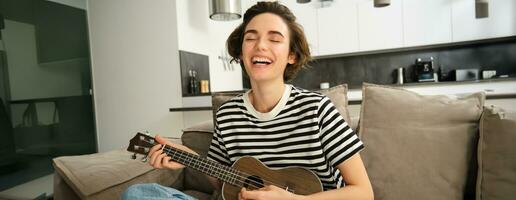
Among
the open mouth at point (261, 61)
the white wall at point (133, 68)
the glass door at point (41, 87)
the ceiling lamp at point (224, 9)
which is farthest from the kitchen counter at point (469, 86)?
the glass door at point (41, 87)

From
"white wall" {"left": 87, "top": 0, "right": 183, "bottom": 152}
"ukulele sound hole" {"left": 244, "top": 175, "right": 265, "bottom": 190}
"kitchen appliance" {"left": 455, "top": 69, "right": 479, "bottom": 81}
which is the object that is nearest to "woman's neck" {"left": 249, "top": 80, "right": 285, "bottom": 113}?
"ukulele sound hole" {"left": 244, "top": 175, "right": 265, "bottom": 190}

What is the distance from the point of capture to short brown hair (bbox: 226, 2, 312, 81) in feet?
3.50

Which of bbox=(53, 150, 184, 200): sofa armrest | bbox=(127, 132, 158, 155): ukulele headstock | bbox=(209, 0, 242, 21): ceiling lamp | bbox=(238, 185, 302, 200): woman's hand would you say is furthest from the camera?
bbox=(209, 0, 242, 21): ceiling lamp

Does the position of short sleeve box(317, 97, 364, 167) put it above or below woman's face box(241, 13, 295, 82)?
below

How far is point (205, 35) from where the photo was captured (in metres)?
3.19

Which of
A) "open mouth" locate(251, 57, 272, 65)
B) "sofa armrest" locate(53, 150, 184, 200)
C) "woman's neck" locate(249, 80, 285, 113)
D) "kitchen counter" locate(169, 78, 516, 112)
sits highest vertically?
"open mouth" locate(251, 57, 272, 65)

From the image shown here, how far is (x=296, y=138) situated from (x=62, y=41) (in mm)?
2545

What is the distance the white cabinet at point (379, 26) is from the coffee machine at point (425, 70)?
0.44 meters

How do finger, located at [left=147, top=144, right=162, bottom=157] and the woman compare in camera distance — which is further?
finger, located at [left=147, top=144, right=162, bottom=157]

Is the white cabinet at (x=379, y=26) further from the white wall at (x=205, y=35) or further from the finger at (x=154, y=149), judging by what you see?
the finger at (x=154, y=149)

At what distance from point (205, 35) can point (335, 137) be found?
247cm

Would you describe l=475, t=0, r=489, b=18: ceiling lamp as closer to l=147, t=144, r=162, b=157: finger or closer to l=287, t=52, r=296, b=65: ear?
l=287, t=52, r=296, b=65: ear

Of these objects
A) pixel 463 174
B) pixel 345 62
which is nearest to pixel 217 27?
pixel 345 62

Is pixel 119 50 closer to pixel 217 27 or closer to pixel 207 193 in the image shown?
pixel 217 27
